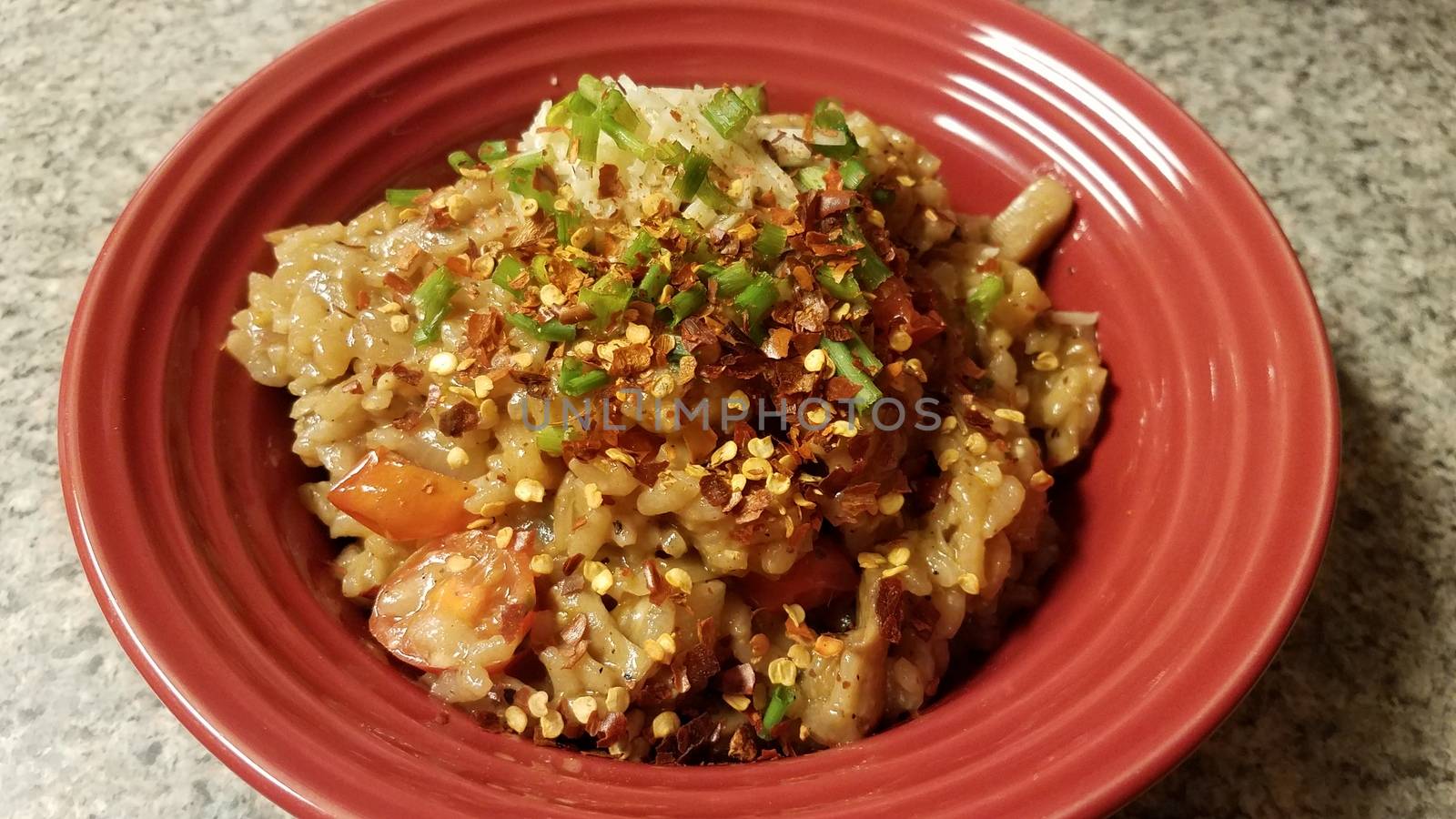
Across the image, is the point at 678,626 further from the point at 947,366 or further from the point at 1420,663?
the point at 1420,663

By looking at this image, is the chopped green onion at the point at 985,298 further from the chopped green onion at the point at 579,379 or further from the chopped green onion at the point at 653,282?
the chopped green onion at the point at 579,379

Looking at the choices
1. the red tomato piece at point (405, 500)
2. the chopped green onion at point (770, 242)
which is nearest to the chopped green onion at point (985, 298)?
the chopped green onion at point (770, 242)

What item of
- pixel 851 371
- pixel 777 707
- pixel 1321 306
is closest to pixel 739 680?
pixel 777 707

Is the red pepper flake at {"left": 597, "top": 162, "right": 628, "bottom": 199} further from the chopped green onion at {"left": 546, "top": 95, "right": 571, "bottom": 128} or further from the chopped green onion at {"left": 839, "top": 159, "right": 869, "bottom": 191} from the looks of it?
the chopped green onion at {"left": 839, "top": 159, "right": 869, "bottom": 191}

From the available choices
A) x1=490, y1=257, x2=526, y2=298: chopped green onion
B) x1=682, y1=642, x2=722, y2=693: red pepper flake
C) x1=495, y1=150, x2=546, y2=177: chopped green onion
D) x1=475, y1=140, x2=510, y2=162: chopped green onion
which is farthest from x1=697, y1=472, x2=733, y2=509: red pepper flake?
x1=475, y1=140, x2=510, y2=162: chopped green onion

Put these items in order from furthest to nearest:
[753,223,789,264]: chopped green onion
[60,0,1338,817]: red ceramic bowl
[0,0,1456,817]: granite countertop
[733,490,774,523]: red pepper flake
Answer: [0,0,1456,817]: granite countertop, [753,223,789,264]: chopped green onion, [733,490,774,523]: red pepper flake, [60,0,1338,817]: red ceramic bowl

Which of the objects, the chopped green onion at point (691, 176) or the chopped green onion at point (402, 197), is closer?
the chopped green onion at point (691, 176)

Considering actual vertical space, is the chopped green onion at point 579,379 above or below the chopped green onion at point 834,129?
below
